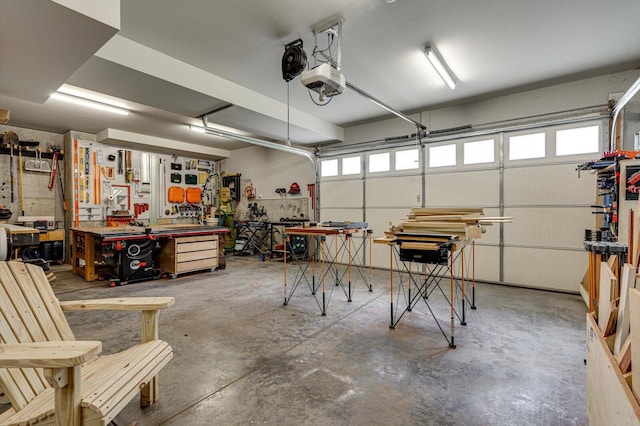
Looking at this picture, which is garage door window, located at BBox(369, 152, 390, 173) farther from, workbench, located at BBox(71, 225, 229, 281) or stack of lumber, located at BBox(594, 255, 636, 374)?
stack of lumber, located at BBox(594, 255, 636, 374)

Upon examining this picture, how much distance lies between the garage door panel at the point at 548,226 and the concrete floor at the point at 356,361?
90 cm

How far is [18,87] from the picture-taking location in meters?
3.79

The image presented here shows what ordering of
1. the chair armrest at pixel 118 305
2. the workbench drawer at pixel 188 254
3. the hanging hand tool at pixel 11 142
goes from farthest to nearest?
1. the hanging hand tool at pixel 11 142
2. the workbench drawer at pixel 188 254
3. the chair armrest at pixel 118 305

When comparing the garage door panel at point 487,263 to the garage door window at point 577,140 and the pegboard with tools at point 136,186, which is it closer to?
the garage door window at point 577,140

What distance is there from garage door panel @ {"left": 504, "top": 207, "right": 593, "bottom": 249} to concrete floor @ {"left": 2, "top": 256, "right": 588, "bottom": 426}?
2.95ft

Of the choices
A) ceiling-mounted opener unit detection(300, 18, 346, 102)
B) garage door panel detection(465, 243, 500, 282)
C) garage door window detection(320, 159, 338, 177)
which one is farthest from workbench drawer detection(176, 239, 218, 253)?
garage door panel detection(465, 243, 500, 282)

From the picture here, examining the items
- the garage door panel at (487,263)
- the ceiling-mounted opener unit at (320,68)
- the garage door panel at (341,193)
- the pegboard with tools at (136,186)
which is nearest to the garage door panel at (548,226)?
the garage door panel at (487,263)

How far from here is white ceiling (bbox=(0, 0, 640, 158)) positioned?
110 inches

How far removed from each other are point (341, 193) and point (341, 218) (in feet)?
2.00

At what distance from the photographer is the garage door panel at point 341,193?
6867 millimetres

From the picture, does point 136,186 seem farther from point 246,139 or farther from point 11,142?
point 246,139

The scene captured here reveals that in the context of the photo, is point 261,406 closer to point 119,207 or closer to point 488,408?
point 488,408

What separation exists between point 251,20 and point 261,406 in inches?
138

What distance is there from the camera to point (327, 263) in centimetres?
722
